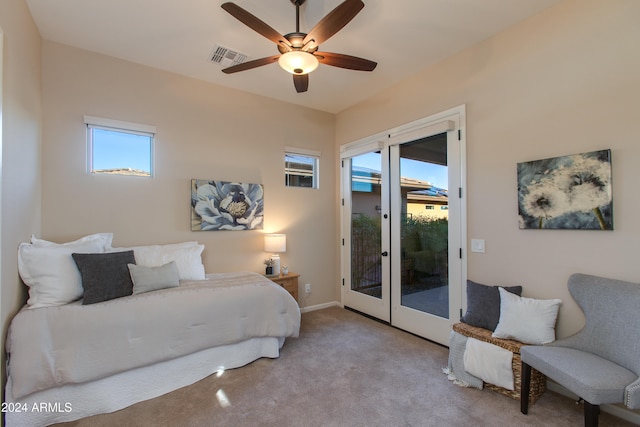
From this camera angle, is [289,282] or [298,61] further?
[289,282]

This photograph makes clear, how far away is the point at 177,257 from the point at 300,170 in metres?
2.11

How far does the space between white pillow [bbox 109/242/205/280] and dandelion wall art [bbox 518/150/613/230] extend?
317 centimetres

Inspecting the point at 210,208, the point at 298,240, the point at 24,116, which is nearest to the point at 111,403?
the point at 210,208

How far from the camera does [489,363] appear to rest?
2.21m

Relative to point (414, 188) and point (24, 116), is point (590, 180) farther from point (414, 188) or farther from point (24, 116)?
point (24, 116)

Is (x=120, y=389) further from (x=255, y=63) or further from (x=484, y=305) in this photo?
(x=484, y=305)

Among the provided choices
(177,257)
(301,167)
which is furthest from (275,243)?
(301,167)

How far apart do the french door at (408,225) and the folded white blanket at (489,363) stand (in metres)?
0.64

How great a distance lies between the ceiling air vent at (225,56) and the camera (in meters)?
2.90

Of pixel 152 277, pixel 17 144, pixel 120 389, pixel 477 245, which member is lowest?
pixel 120 389

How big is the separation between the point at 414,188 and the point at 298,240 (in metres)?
1.80

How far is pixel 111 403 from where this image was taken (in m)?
2.06

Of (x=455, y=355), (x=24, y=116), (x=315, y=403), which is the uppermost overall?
(x=24, y=116)

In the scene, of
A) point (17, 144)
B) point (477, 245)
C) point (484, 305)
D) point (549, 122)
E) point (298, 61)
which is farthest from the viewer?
point (477, 245)
